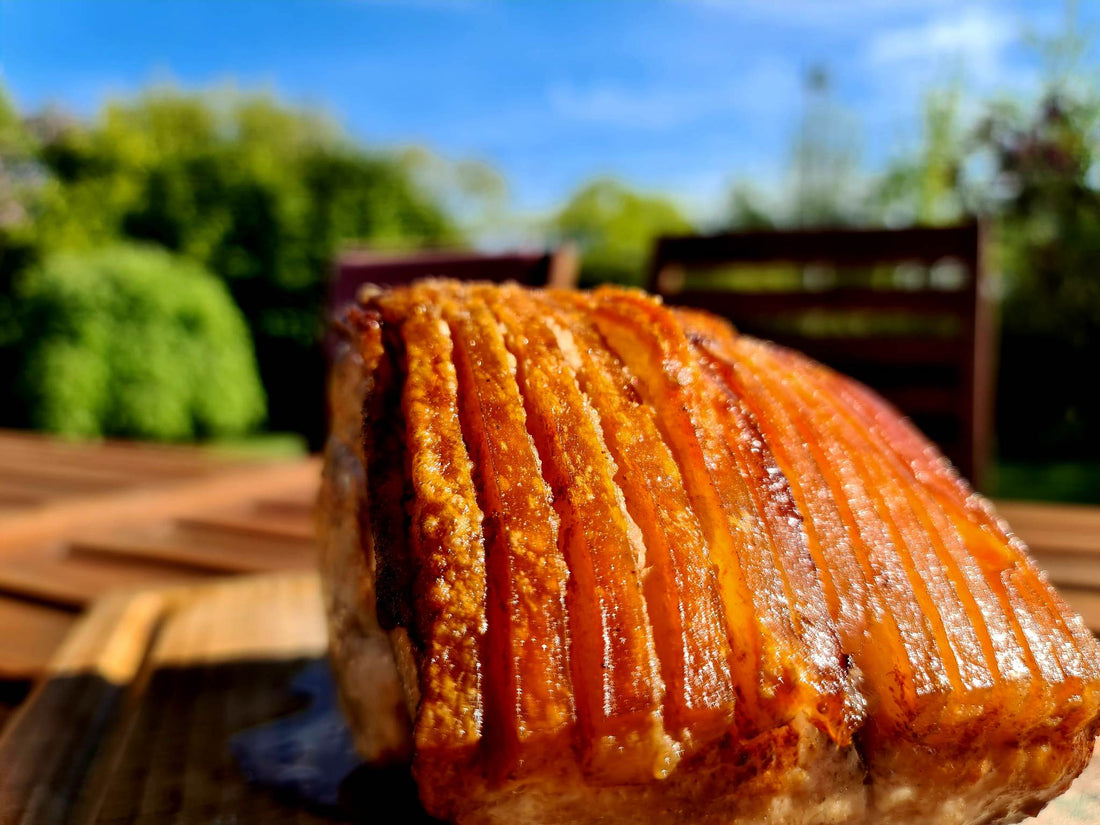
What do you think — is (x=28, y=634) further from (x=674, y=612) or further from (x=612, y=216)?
(x=612, y=216)

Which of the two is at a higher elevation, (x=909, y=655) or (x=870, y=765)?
(x=909, y=655)

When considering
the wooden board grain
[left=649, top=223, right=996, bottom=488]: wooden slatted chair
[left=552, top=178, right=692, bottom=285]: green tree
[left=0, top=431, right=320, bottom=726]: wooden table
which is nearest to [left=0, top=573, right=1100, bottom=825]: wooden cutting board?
the wooden board grain

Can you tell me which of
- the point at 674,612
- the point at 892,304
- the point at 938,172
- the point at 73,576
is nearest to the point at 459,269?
the point at 892,304

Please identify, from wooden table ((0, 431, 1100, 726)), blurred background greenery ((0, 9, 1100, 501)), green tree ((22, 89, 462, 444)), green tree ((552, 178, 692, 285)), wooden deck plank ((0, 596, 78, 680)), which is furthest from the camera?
green tree ((552, 178, 692, 285))

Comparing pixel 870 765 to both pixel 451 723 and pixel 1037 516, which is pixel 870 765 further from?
pixel 1037 516

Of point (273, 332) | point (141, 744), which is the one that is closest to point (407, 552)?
point (141, 744)

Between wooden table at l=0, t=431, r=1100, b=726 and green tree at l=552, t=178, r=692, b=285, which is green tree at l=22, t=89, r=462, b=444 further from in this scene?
green tree at l=552, t=178, r=692, b=285
